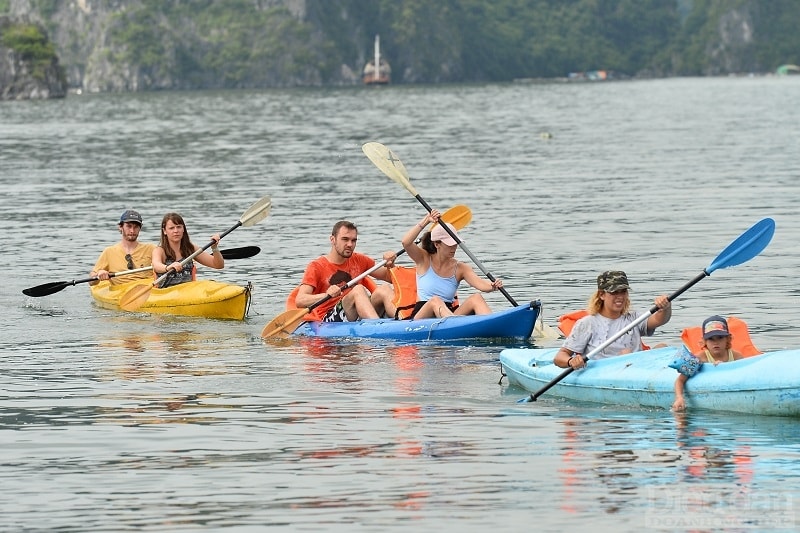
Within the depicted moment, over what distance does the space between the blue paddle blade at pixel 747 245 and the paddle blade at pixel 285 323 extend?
5215mm

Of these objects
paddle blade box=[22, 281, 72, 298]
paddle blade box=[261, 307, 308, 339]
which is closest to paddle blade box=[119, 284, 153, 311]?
paddle blade box=[22, 281, 72, 298]

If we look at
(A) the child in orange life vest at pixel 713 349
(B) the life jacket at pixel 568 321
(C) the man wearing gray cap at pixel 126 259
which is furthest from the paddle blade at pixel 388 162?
(A) the child in orange life vest at pixel 713 349

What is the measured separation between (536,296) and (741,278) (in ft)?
9.93

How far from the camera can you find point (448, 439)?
11.8 meters

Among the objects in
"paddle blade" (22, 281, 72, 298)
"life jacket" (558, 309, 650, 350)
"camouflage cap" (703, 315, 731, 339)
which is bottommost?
"paddle blade" (22, 281, 72, 298)

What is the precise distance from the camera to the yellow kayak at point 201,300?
18.8 meters

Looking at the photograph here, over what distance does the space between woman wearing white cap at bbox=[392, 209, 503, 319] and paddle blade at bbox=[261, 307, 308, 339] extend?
1209 mm

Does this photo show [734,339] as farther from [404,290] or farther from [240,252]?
[240,252]

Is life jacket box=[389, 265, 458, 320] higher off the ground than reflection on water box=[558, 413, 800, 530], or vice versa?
life jacket box=[389, 265, 458, 320]

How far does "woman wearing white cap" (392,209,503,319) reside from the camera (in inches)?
645

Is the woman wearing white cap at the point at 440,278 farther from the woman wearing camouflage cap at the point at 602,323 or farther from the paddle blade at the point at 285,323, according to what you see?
the woman wearing camouflage cap at the point at 602,323

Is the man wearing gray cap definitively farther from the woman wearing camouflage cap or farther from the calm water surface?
the woman wearing camouflage cap

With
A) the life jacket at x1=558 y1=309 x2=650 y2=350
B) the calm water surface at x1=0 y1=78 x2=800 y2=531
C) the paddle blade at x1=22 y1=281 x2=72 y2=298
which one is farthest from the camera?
the paddle blade at x1=22 y1=281 x2=72 y2=298

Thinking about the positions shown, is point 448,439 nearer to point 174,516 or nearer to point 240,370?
point 174,516
